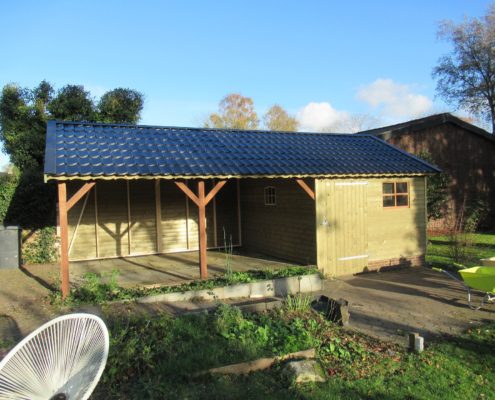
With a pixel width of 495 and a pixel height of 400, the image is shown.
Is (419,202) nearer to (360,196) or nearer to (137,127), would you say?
(360,196)

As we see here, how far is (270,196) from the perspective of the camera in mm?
12336

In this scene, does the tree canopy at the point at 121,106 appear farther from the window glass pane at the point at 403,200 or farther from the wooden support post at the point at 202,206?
the window glass pane at the point at 403,200

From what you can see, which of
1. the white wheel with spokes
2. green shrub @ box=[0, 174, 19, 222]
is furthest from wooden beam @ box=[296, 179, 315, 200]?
green shrub @ box=[0, 174, 19, 222]

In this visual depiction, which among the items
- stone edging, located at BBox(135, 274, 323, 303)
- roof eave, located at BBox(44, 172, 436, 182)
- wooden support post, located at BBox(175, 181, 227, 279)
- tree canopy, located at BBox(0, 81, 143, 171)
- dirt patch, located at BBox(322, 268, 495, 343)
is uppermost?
tree canopy, located at BBox(0, 81, 143, 171)

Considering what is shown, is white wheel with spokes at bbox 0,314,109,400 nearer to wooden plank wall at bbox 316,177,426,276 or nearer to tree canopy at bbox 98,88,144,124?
wooden plank wall at bbox 316,177,426,276

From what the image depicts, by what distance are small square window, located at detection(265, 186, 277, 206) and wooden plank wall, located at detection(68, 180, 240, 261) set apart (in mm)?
2122

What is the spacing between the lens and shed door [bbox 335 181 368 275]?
34.5 ft

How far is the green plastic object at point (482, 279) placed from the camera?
6.90 metres

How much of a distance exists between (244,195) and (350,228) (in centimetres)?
439

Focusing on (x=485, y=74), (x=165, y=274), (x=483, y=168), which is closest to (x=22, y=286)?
(x=165, y=274)

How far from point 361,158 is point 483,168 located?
1317 cm

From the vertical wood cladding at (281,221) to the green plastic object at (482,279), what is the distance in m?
3.77

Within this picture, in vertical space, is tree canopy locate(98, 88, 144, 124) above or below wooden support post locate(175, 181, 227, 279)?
above

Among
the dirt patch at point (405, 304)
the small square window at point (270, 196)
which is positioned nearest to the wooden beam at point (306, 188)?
the small square window at point (270, 196)
